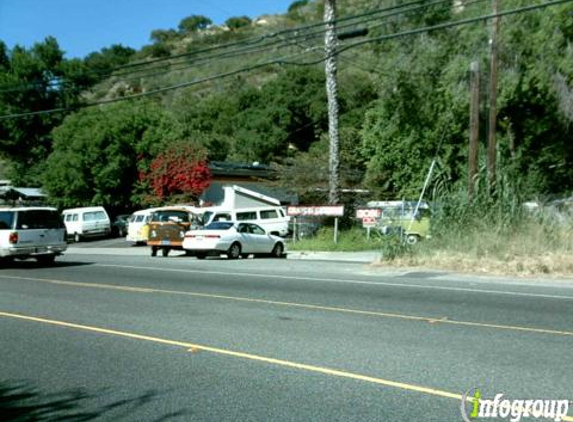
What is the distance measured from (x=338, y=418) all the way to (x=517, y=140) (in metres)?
30.7

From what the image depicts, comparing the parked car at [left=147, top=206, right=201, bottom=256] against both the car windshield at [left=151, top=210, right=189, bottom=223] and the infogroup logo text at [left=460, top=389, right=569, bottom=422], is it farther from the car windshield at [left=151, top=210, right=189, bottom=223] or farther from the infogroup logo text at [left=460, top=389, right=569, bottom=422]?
the infogroup logo text at [left=460, top=389, right=569, bottom=422]

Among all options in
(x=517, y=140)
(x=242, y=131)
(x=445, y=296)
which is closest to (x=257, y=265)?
(x=445, y=296)

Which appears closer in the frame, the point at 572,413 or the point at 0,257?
the point at 572,413

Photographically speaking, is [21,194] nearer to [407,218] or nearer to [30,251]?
[30,251]

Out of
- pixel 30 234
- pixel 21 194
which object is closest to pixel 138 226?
pixel 30 234

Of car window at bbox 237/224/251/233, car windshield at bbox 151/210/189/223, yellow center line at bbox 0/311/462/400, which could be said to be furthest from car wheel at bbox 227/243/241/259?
yellow center line at bbox 0/311/462/400

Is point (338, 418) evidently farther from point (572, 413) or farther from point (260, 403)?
point (572, 413)

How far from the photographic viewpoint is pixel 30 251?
822 inches

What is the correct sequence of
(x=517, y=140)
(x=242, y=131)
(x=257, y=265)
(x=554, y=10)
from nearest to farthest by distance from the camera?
1. (x=257, y=265)
2. (x=554, y=10)
3. (x=517, y=140)
4. (x=242, y=131)

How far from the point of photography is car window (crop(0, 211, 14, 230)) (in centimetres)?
2078

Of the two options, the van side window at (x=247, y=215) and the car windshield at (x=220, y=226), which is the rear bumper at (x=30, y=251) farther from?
the van side window at (x=247, y=215)

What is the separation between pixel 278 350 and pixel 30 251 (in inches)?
585

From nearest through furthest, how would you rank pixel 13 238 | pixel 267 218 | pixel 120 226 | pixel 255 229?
pixel 13 238 → pixel 255 229 → pixel 267 218 → pixel 120 226

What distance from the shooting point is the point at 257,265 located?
2147cm
